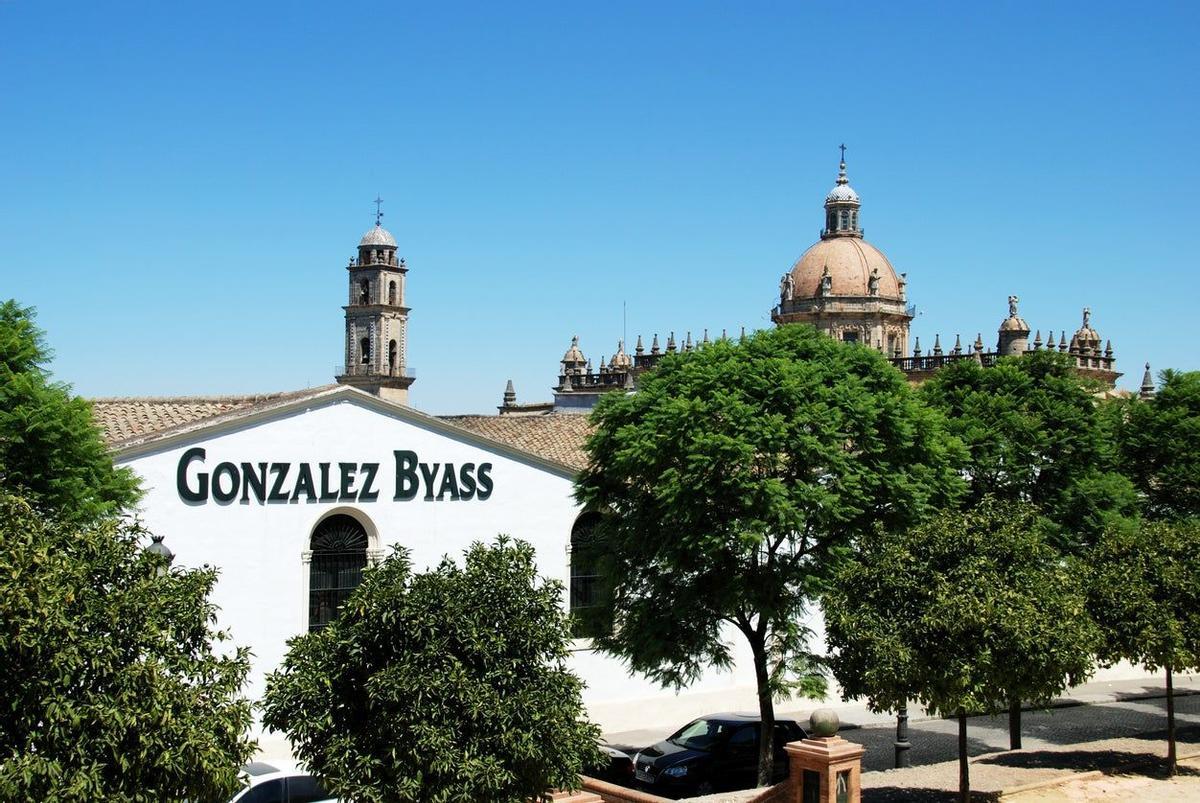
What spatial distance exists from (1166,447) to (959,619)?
762 inches

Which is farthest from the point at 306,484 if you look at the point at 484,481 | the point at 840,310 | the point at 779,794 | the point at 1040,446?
the point at 840,310

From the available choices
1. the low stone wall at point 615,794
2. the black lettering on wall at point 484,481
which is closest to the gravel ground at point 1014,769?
the low stone wall at point 615,794

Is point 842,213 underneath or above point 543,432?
above

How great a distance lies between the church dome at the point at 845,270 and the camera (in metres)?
96.7

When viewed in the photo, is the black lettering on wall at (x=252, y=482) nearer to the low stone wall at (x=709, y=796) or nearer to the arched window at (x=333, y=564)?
the arched window at (x=333, y=564)

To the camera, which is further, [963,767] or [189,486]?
[189,486]

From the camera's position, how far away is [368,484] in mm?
25750

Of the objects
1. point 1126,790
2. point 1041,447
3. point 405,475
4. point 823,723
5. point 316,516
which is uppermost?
point 1041,447

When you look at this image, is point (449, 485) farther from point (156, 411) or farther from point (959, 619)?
point (959, 619)

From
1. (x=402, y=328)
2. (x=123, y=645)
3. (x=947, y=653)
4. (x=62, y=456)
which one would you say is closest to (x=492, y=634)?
(x=123, y=645)

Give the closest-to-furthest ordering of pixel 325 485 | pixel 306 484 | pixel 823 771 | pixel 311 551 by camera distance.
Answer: pixel 823 771 < pixel 306 484 < pixel 311 551 < pixel 325 485

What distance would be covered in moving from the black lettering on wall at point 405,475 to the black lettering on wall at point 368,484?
0.55 meters

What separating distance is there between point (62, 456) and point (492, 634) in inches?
349

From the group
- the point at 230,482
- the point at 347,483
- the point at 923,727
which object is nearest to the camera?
the point at 230,482
